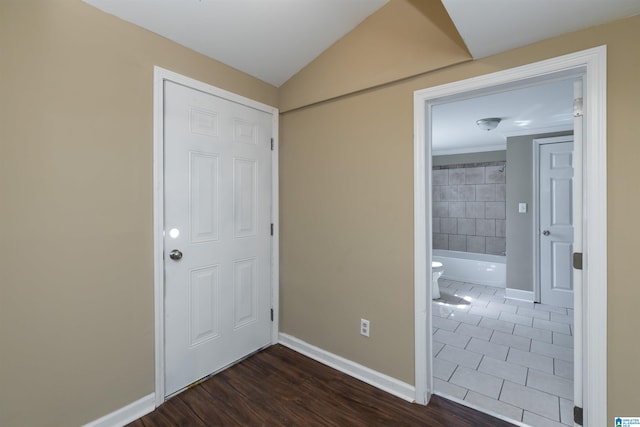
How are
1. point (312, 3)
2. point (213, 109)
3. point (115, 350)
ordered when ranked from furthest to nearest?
point (213, 109) → point (312, 3) → point (115, 350)

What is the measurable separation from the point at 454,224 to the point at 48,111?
568 cm

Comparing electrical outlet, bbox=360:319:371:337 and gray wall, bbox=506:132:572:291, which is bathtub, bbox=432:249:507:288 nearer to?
gray wall, bbox=506:132:572:291

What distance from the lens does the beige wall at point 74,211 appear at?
53.1 inches

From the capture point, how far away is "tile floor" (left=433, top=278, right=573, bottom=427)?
187cm

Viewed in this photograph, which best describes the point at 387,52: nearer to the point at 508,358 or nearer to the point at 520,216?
the point at 508,358

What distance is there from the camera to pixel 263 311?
8.39 ft

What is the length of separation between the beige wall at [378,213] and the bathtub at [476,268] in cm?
323

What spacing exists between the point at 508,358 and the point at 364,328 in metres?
1.32

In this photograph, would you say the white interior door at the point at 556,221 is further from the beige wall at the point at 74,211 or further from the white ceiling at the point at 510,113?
the beige wall at the point at 74,211

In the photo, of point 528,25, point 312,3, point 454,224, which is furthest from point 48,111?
point 454,224

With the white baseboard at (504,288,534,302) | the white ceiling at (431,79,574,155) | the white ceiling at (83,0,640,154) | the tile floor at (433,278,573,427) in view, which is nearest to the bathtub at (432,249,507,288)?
the white baseboard at (504,288,534,302)

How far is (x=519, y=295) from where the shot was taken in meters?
3.87

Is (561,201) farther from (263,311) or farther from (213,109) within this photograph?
(213,109)

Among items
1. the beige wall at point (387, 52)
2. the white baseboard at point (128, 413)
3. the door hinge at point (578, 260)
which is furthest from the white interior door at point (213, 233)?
the door hinge at point (578, 260)
